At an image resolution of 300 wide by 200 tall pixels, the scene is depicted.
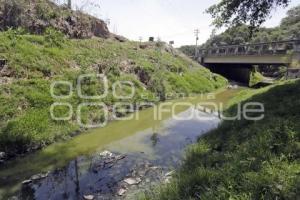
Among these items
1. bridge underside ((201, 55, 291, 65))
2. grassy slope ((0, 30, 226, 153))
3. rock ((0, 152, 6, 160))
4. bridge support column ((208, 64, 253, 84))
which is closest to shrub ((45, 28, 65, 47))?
grassy slope ((0, 30, 226, 153))

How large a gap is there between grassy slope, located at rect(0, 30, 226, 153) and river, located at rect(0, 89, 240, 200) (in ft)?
2.91

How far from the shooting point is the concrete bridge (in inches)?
1011

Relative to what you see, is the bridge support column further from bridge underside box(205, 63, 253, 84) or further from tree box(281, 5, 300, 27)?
tree box(281, 5, 300, 27)

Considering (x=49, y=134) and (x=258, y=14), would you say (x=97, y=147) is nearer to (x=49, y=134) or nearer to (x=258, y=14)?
(x=49, y=134)

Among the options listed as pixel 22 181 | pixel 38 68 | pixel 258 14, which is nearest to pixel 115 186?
pixel 22 181

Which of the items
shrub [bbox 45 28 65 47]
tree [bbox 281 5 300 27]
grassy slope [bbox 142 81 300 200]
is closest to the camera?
grassy slope [bbox 142 81 300 200]

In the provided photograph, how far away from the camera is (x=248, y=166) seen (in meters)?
6.65

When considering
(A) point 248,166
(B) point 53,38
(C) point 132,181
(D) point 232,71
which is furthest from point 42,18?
(D) point 232,71

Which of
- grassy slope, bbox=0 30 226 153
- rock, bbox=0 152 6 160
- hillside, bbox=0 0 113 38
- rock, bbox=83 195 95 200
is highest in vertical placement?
hillside, bbox=0 0 113 38

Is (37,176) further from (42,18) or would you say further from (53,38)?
(42,18)

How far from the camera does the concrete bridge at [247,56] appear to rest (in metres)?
25.7
